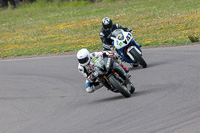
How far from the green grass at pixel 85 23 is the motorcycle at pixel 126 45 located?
17.1 ft

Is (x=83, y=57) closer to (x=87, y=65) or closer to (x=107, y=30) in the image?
(x=87, y=65)

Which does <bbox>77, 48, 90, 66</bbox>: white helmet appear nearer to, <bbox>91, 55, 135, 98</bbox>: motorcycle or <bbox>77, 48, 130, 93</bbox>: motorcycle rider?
<bbox>77, 48, 130, 93</bbox>: motorcycle rider

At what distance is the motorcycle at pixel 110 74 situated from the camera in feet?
29.1

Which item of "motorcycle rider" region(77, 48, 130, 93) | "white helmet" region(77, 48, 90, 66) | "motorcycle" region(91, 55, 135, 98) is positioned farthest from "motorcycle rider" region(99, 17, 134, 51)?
"white helmet" region(77, 48, 90, 66)

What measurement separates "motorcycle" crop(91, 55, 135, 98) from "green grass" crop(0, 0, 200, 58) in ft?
28.3

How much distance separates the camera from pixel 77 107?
30.3ft

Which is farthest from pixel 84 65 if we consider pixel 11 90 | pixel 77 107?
pixel 11 90

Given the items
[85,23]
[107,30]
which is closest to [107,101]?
[107,30]

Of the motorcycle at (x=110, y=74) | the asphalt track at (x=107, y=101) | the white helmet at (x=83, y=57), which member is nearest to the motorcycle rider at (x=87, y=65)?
the white helmet at (x=83, y=57)

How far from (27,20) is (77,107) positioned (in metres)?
31.8

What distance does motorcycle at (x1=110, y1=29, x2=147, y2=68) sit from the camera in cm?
1225

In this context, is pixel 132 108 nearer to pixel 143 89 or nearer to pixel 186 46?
pixel 143 89

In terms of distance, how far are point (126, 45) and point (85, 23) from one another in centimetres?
2029

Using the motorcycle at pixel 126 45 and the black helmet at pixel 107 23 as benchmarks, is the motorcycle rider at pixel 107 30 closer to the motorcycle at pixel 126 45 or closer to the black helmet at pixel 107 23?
Answer: the black helmet at pixel 107 23
